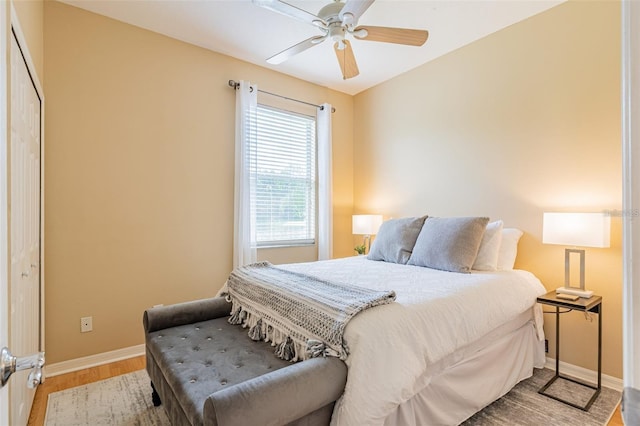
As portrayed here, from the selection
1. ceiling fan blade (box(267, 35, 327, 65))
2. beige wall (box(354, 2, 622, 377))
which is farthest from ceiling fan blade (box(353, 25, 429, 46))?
beige wall (box(354, 2, 622, 377))

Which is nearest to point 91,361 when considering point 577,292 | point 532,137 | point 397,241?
point 397,241

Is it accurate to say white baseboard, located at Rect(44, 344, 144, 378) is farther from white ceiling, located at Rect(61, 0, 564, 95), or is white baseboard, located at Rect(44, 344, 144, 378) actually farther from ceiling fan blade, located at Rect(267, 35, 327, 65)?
white ceiling, located at Rect(61, 0, 564, 95)

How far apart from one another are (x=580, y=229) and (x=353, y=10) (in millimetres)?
2026

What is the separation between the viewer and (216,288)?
11.1 ft

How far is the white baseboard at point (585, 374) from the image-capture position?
91.1 inches

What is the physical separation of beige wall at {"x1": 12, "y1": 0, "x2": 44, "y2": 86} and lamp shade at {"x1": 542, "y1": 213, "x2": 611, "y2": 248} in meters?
3.39

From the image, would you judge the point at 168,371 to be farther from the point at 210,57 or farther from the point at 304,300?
the point at 210,57

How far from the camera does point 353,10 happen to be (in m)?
1.94

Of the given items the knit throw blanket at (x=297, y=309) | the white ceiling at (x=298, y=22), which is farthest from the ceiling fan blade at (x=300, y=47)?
the knit throw blanket at (x=297, y=309)

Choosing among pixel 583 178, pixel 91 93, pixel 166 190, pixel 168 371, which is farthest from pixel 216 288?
pixel 583 178

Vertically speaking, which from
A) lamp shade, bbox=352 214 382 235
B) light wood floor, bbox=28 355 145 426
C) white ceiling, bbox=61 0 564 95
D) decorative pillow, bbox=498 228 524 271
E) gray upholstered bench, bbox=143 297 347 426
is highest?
white ceiling, bbox=61 0 564 95

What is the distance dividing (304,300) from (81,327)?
212 centimetres

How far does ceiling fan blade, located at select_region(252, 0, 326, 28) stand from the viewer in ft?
6.24

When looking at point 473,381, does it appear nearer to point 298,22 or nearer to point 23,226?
point 23,226
